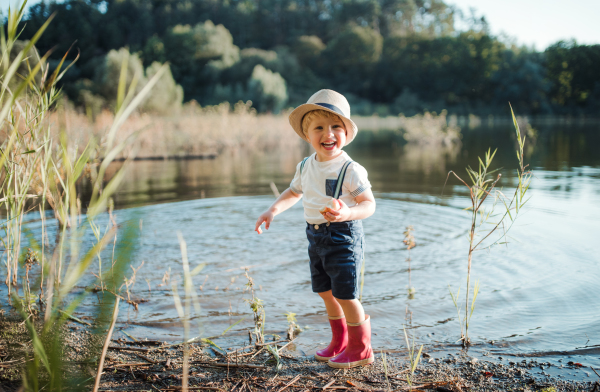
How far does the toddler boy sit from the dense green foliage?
35730mm

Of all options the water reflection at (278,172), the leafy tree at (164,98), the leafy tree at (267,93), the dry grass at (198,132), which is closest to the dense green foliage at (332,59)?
the leafy tree at (267,93)

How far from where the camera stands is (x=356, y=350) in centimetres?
247

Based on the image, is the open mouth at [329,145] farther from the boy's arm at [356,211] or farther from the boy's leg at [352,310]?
the boy's leg at [352,310]

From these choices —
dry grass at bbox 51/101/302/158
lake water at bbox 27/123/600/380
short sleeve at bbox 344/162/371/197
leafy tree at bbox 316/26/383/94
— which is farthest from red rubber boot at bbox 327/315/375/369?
leafy tree at bbox 316/26/383/94

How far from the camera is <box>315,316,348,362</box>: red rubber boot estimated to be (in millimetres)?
2566

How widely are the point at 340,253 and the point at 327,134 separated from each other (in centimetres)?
63

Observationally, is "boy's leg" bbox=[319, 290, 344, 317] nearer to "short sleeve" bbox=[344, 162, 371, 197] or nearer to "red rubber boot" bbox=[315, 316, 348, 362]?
"red rubber boot" bbox=[315, 316, 348, 362]

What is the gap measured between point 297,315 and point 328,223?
106 centimetres

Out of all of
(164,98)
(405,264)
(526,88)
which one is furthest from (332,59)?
(405,264)

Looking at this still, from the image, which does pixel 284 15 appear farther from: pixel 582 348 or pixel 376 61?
pixel 582 348

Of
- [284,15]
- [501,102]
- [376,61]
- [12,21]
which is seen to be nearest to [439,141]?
[12,21]

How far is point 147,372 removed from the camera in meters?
2.33

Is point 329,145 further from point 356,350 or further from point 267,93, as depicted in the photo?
point 267,93

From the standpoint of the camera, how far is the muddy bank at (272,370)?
2182 mm
